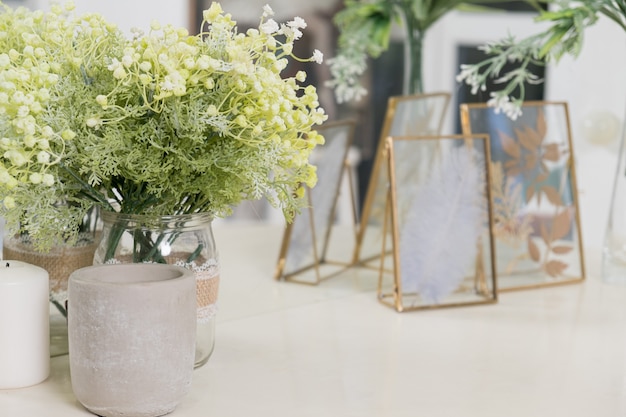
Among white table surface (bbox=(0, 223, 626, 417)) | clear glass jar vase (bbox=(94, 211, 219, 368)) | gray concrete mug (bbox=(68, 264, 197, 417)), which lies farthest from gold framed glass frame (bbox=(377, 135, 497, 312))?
gray concrete mug (bbox=(68, 264, 197, 417))

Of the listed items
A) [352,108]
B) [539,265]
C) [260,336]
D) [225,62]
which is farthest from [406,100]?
[352,108]

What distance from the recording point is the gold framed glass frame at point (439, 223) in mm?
1241

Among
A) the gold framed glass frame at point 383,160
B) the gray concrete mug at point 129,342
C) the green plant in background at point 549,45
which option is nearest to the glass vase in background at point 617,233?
the green plant in background at point 549,45

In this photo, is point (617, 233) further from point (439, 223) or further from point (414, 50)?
point (414, 50)

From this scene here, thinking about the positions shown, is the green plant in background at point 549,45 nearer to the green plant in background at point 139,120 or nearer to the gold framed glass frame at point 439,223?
the gold framed glass frame at point 439,223

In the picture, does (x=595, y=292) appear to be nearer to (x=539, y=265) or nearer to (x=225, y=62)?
(x=539, y=265)

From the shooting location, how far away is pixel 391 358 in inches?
40.3

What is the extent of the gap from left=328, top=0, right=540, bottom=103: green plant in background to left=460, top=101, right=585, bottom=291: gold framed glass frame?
0.65ft

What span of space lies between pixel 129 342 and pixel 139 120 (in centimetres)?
22

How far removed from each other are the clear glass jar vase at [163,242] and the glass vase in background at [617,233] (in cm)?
73

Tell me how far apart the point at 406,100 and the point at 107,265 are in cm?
74

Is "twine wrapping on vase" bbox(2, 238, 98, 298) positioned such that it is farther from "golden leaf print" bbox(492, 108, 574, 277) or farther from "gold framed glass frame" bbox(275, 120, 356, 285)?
"golden leaf print" bbox(492, 108, 574, 277)

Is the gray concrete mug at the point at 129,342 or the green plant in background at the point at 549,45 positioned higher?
the green plant in background at the point at 549,45

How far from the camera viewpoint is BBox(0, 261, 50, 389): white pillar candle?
866mm
